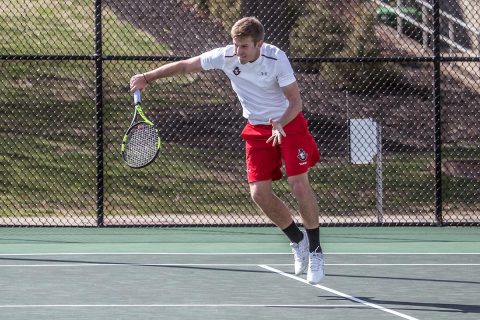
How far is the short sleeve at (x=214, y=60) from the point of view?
9086 mm

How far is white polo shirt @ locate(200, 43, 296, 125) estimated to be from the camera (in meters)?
8.93

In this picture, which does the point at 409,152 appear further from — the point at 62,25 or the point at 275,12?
the point at 62,25

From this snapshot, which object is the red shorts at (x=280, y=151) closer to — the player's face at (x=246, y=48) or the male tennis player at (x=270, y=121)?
the male tennis player at (x=270, y=121)

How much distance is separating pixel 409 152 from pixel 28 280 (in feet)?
34.5

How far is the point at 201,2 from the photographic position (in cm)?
2236

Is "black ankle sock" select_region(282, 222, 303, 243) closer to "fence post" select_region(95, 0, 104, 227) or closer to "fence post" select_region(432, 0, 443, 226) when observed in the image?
"fence post" select_region(95, 0, 104, 227)

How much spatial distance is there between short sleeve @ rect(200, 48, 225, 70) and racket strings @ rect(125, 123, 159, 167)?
713 millimetres

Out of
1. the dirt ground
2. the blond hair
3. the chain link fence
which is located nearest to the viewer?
the blond hair

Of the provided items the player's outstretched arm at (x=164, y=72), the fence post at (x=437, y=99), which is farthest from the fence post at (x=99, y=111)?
the player's outstretched arm at (x=164, y=72)

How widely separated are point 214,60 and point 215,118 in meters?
10.5

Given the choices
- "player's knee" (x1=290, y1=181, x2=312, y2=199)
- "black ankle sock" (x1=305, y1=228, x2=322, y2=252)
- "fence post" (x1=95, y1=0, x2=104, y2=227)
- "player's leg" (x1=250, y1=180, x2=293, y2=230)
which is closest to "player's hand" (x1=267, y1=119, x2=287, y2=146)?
"player's knee" (x1=290, y1=181, x2=312, y2=199)

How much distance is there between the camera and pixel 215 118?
19562mm

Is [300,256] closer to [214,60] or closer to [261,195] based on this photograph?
[261,195]

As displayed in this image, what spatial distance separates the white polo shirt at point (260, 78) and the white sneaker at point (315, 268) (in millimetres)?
952
